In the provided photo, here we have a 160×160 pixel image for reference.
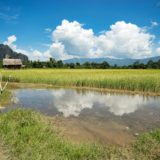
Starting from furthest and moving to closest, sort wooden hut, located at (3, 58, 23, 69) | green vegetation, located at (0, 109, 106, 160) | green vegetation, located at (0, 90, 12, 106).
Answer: wooden hut, located at (3, 58, 23, 69)
green vegetation, located at (0, 90, 12, 106)
green vegetation, located at (0, 109, 106, 160)

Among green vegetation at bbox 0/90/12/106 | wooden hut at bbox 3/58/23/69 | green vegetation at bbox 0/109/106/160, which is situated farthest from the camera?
wooden hut at bbox 3/58/23/69

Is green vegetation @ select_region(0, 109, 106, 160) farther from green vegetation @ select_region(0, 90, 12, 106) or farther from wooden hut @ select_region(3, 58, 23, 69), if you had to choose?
wooden hut @ select_region(3, 58, 23, 69)

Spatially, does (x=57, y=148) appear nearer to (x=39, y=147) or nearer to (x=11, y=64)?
(x=39, y=147)

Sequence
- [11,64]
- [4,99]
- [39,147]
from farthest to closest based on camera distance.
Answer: [11,64] → [4,99] → [39,147]

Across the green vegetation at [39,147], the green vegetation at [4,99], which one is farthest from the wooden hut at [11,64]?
the green vegetation at [39,147]

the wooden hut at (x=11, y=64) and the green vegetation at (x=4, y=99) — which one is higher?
the wooden hut at (x=11, y=64)

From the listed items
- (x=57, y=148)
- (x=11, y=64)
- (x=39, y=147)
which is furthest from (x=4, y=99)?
(x=11, y=64)

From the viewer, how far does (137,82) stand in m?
12.1

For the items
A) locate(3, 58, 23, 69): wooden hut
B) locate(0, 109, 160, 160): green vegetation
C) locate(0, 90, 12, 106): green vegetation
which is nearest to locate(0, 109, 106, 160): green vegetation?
locate(0, 109, 160, 160): green vegetation

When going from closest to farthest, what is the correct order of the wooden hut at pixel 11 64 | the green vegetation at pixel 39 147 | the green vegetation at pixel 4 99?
the green vegetation at pixel 39 147 < the green vegetation at pixel 4 99 < the wooden hut at pixel 11 64

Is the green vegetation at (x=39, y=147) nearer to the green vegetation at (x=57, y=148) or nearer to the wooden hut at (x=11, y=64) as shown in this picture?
the green vegetation at (x=57, y=148)

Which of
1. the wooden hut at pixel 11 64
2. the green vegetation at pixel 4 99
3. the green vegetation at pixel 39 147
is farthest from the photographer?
the wooden hut at pixel 11 64

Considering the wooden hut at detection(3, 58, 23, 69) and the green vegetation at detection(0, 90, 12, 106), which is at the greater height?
the wooden hut at detection(3, 58, 23, 69)

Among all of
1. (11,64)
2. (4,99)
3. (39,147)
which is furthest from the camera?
(11,64)
